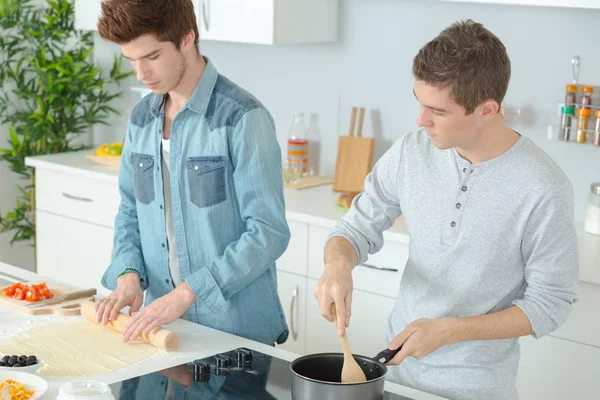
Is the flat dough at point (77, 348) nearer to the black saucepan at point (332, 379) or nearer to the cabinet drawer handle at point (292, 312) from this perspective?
the black saucepan at point (332, 379)

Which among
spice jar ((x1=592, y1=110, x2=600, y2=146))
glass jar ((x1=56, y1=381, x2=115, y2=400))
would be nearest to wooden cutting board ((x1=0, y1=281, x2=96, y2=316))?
glass jar ((x1=56, y1=381, x2=115, y2=400))

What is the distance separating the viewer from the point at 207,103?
221 cm

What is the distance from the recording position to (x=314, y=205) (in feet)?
11.4

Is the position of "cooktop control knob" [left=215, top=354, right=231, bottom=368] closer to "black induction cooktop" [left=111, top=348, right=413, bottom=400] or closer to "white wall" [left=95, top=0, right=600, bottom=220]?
"black induction cooktop" [left=111, top=348, right=413, bottom=400]

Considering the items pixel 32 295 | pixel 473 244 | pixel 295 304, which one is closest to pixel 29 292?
pixel 32 295

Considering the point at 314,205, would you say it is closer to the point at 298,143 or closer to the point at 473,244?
the point at 298,143

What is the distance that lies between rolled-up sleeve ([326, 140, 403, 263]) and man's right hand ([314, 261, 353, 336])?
7.9 inches

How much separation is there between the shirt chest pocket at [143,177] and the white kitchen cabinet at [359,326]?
1.16 metres

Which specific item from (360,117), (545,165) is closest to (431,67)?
(545,165)

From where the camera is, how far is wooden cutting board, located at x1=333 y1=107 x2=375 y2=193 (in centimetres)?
369

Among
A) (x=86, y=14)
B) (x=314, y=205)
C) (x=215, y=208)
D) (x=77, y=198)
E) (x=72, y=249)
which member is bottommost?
(x=72, y=249)

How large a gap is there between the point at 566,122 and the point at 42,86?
2425mm

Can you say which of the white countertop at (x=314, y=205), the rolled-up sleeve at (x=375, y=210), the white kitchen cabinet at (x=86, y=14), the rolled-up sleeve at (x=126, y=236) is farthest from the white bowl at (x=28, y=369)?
the white kitchen cabinet at (x=86, y=14)

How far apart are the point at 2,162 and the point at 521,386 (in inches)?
114
